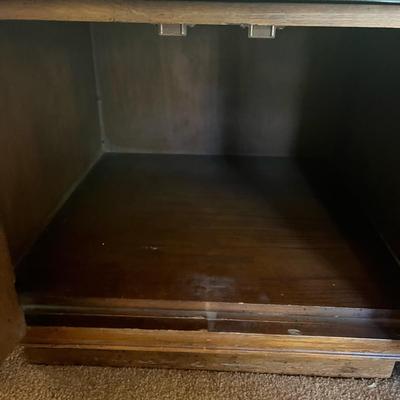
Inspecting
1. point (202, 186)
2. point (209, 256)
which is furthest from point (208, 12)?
point (202, 186)

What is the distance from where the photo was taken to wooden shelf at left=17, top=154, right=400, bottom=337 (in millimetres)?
689

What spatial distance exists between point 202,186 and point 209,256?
30cm

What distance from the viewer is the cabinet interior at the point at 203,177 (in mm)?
701

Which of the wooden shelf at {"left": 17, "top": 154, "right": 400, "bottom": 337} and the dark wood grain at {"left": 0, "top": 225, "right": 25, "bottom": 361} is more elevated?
the dark wood grain at {"left": 0, "top": 225, "right": 25, "bottom": 361}

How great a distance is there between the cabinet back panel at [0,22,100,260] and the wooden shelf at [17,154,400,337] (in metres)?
0.06

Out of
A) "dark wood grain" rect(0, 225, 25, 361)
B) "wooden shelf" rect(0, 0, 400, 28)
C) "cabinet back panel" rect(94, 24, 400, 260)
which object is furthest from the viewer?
"cabinet back panel" rect(94, 24, 400, 260)

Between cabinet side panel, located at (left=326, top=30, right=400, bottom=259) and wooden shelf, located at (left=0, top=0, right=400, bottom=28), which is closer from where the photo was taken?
wooden shelf, located at (left=0, top=0, right=400, bottom=28)

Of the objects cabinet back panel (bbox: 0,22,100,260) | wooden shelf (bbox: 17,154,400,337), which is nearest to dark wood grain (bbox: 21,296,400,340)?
wooden shelf (bbox: 17,154,400,337)

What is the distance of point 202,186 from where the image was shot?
1063 mm

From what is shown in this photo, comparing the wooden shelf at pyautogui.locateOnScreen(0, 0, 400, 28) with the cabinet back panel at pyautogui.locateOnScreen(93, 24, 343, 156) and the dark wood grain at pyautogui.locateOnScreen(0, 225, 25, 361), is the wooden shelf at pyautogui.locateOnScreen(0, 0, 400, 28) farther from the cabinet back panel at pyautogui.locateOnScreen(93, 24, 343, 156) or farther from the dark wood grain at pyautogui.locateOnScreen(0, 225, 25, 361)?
the cabinet back panel at pyautogui.locateOnScreen(93, 24, 343, 156)

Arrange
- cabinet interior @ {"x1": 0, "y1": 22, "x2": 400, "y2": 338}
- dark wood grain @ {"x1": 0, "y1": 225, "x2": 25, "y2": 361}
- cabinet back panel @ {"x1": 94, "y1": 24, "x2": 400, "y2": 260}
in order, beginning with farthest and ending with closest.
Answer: cabinet back panel @ {"x1": 94, "y1": 24, "x2": 400, "y2": 260} → cabinet interior @ {"x1": 0, "y1": 22, "x2": 400, "y2": 338} → dark wood grain @ {"x1": 0, "y1": 225, "x2": 25, "y2": 361}

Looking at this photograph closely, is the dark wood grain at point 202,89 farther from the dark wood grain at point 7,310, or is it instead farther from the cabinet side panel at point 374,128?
the dark wood grain at point 7,310

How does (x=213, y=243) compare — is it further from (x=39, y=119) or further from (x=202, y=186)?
(x=39, y=119)

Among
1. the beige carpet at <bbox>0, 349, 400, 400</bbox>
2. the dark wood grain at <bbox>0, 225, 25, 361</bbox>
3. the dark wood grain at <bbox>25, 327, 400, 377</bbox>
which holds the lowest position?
the beige carpet at <bbox>0, 349, 400, 400</bbox>
